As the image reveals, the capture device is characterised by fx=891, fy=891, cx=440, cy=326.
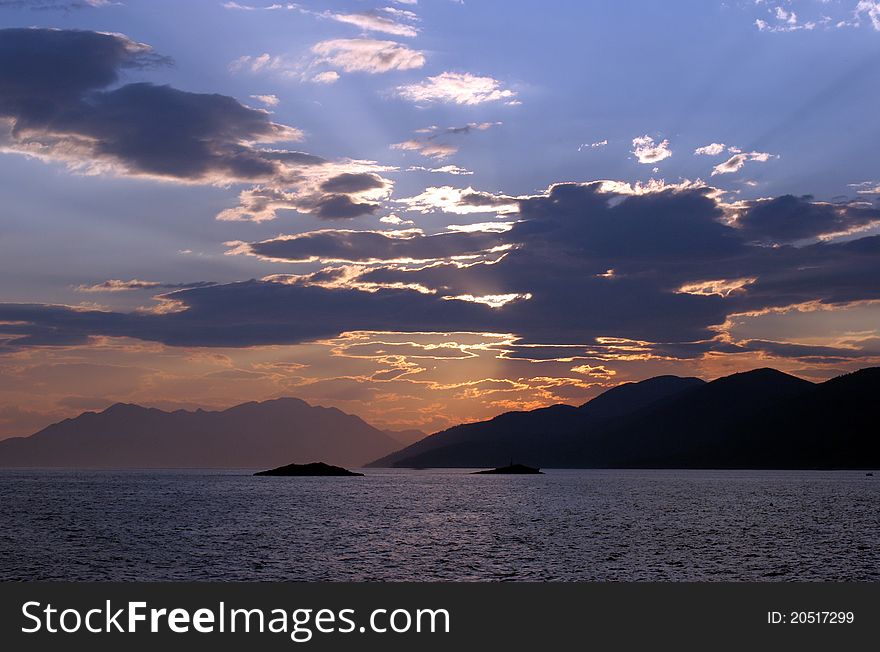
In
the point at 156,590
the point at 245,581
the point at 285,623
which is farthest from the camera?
the point at 245,581

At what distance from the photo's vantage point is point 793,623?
47312mm

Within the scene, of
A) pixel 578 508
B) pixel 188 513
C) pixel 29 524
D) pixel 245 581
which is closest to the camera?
pixel 245 581

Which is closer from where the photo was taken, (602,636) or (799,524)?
(602,636)

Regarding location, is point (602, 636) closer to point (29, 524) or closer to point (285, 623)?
point (285, 623)

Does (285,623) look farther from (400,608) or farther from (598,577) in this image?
(598,577)

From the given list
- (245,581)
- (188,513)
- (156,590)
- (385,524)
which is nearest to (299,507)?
(188,513)

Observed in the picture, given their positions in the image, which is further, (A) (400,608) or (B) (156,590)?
(B) (156,590)

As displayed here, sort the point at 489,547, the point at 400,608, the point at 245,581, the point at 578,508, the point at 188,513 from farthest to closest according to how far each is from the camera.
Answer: the point at 578,508 < the point at 188,513 < the point at 489,547 < the point at 245,581 < the point at 400,608

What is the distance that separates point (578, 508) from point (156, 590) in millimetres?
132830

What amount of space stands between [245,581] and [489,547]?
34.7 m

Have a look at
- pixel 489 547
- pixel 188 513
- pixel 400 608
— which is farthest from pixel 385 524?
pixel 400 608

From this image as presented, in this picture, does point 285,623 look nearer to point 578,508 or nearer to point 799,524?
point 799,524

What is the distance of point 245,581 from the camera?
74500mm

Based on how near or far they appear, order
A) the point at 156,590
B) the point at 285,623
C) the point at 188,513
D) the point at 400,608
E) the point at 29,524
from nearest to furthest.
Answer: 1. the point at 285,623
2. the point at 400,608
3. the point at 156,590
4. the point at 29,524
5. the point at 188,513
